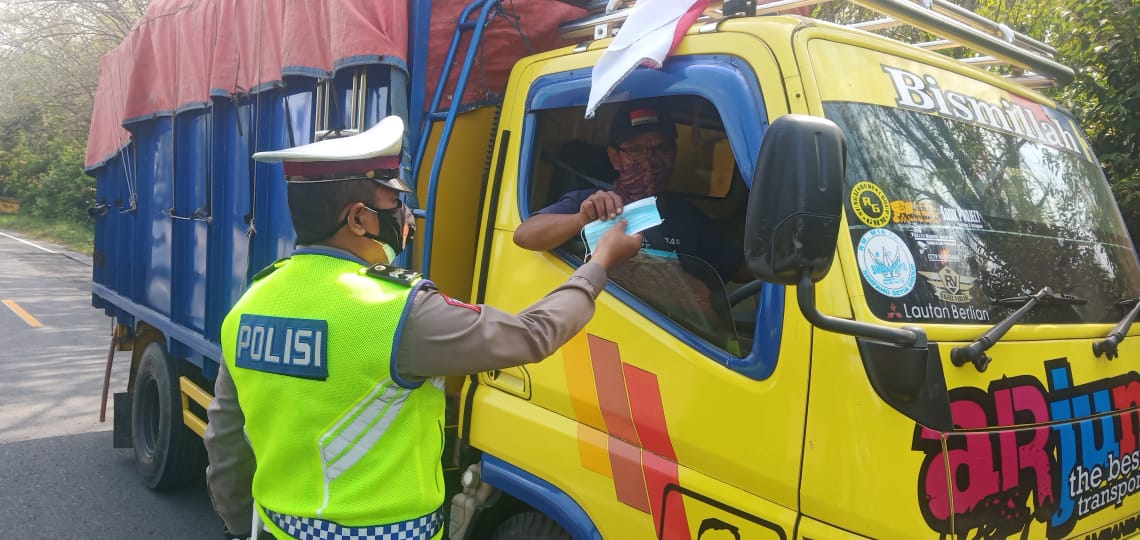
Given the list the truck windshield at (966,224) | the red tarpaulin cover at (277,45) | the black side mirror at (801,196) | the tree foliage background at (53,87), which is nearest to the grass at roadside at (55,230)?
the tree foliage background at (53,87)

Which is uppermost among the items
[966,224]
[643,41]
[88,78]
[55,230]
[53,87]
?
[88,78]

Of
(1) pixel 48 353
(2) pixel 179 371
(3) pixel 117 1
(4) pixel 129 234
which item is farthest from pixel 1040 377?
(3) pixel 117 1

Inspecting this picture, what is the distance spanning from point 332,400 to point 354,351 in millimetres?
127

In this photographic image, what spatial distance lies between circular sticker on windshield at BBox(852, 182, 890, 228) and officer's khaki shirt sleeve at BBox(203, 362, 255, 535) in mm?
1519

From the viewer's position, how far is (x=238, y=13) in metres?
3.88

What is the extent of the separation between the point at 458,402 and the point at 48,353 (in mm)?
8174

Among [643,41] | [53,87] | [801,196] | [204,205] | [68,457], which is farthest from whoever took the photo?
[53,87]

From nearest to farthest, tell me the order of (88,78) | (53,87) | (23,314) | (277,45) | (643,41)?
(643,41), (277,45), (23,314), (88,78), (53,87)

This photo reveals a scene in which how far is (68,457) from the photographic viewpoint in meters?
5.77

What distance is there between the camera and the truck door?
187 cm

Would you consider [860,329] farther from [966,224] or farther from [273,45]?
[273,45]

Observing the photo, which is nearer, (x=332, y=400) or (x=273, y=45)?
Result: (x=332, y=400)

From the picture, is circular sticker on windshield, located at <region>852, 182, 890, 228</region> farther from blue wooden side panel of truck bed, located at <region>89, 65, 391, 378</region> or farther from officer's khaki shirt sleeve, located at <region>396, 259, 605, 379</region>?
blue wooden side panel of truck bed, located at <region>89, 65, 391, 378</region>

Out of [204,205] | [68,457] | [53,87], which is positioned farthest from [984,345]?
[53,87]
